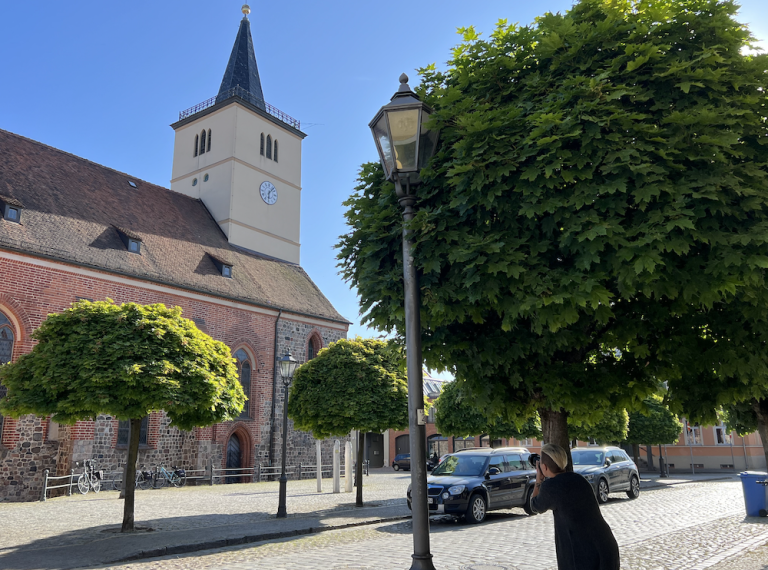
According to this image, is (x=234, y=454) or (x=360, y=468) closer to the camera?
(x=360, y=468)

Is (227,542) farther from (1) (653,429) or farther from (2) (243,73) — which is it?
(2) (243,73)

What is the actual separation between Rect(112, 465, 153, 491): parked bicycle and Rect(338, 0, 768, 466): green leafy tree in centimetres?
2030

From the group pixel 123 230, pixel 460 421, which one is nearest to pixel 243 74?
pixel 123 230

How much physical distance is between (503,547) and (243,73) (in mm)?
35315

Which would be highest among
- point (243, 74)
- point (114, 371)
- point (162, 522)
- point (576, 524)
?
point (243, 74)

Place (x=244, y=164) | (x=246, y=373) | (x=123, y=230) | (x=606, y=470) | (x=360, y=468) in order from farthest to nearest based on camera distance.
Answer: (x=244, y=164) → (x=246, y=373) → (x=123, y=230) → (x=606, y=470) → (x=360, y=468)

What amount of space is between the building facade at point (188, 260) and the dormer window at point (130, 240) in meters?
0.07

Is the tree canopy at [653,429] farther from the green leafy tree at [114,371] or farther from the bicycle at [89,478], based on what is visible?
the bicycle at [89,478]

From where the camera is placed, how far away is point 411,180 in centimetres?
552

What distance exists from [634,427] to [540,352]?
26.0m

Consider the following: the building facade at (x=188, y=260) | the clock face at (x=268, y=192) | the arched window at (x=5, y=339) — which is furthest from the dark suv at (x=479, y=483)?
the clock face at (x=268, y=192)

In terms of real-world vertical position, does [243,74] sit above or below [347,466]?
above

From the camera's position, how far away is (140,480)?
23.2m

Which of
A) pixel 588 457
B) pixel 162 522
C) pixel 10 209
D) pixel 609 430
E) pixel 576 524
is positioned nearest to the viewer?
pixel 576 524
